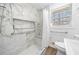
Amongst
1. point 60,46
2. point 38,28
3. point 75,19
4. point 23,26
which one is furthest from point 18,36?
point 75,19

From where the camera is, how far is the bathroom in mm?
1136

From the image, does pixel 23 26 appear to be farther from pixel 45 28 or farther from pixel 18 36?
pixel 45 28

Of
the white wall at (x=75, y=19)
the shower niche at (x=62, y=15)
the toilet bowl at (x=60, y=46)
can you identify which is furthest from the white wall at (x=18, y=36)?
the white wall at (x=75, y=19)

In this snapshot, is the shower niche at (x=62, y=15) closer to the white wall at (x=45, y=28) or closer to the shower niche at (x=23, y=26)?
the white wall at (x=45, y=28)

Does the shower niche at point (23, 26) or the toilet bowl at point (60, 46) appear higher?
the shower niche at point (23, 26)

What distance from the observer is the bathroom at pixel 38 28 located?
1.14 meters

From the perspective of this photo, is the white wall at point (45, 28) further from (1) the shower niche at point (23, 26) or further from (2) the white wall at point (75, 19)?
(2) the white wall at point (75, 19)

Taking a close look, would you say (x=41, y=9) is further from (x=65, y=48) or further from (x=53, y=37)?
(x=65, y=48)

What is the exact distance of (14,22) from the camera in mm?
1148

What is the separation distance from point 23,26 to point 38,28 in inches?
8.1

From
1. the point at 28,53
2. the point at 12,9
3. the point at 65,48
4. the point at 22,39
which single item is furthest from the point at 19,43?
the point at 65,48

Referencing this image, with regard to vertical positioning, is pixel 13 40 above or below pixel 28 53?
above

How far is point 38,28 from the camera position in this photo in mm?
1191
